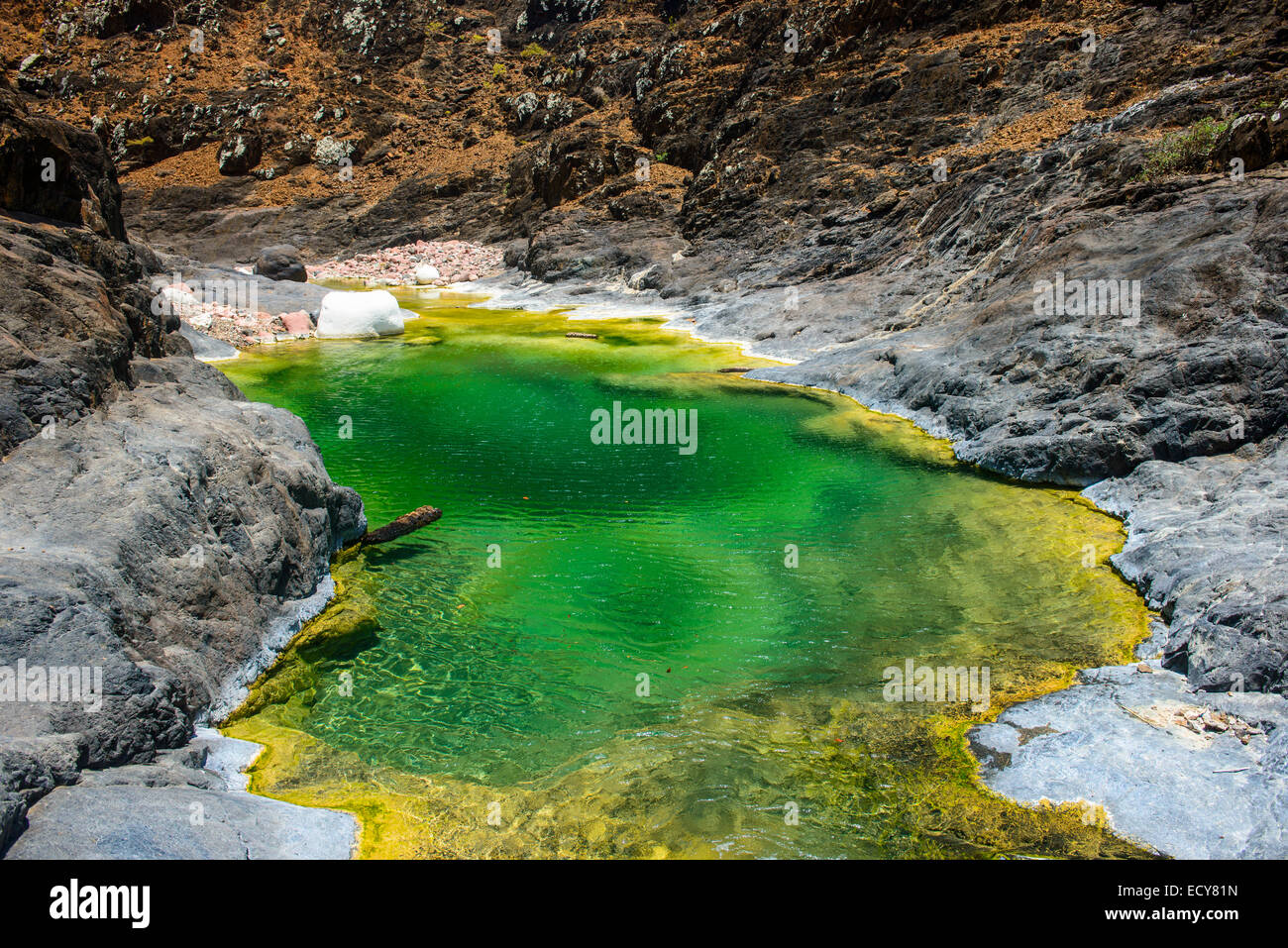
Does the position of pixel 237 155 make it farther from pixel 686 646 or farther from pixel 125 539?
pixel 686 646

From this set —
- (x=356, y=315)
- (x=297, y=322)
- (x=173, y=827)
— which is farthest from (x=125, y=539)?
(x=297, y=322)

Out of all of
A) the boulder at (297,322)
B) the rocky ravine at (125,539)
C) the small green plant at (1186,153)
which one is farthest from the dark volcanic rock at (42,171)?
the small green plant at (1186,153)

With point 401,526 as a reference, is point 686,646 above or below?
below

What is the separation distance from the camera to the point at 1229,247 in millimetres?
14531

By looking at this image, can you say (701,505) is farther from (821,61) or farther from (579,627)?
(821,61)

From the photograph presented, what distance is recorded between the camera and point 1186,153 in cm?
1936

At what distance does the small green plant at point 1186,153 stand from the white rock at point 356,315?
25.7 metres

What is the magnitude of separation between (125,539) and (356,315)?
25.3m

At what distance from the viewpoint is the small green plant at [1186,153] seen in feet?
62.4

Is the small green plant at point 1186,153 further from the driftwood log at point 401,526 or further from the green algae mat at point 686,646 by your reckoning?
the driftwood log at point 401,526

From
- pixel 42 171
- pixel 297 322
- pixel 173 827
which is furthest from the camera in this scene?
pixel 297 322

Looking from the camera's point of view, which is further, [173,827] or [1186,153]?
[1186,153]

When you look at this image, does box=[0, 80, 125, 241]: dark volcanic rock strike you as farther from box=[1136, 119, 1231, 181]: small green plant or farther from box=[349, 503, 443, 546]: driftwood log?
box=[1136, 119, 1231, 181]: small green plant
